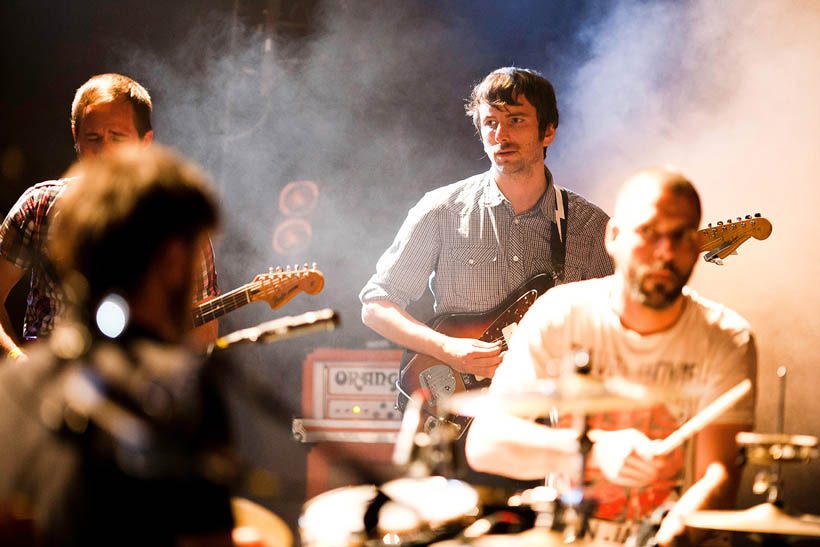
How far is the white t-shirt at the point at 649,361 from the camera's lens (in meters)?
2.59

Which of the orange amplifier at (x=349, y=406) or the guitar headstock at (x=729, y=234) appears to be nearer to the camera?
the guitar headstock at (x=729, y=234)

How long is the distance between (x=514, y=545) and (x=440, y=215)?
259cm

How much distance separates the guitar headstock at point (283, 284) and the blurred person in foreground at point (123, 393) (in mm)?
2378

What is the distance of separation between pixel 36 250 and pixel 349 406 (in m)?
1.88

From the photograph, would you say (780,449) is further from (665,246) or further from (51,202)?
(51,202)

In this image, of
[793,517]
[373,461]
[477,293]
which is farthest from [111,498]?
[373,461]

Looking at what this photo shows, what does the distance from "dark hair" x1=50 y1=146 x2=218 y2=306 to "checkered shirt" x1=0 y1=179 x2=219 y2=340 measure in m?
2.09

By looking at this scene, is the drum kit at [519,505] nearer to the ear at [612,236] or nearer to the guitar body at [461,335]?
the ear at [612,236]

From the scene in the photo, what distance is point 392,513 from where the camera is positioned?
95.2 inches

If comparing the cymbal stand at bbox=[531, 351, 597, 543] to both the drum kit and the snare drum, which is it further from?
the snare drum

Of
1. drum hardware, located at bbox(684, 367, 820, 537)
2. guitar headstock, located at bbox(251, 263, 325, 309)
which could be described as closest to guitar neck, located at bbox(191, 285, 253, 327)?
guitar headstock, located at bbox(251, 263, 325, 309)

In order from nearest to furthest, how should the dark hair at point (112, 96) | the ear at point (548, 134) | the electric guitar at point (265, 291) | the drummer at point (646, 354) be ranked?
the drummer at point (646, 354), the dark hair at point (112, 96), the electric guitar at point (265, 291), the ear at point (548, 134)

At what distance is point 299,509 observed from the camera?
513 centimetres

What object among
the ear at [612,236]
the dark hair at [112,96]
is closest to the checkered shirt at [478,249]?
the dark hair at [112,96]
